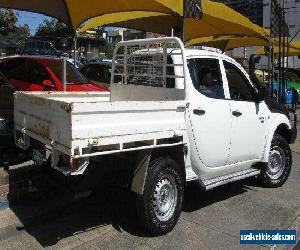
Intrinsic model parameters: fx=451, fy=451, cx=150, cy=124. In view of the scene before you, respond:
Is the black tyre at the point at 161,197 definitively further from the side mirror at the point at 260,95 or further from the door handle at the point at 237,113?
the side mirror at the point at 260,95

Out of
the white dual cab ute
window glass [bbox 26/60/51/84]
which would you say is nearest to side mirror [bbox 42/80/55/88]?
window glass [bbox 26/60/51/84]

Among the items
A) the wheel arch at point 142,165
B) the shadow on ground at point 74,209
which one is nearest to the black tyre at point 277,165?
the shadow on ground at point 74,209

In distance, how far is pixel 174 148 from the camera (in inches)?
204

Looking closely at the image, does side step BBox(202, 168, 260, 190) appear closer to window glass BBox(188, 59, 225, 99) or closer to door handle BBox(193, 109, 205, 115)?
door handle BBox(193, 109, 205, 115)

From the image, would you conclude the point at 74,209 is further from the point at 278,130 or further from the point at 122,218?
the point at 278,130

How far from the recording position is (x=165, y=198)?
515 cm

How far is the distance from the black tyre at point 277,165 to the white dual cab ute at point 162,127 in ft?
0.06

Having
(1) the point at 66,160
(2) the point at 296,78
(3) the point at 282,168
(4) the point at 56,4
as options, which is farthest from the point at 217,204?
(2) the point at 296,78

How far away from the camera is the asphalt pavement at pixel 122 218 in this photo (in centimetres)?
486

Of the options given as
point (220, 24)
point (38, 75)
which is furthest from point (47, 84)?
point (220, 24)

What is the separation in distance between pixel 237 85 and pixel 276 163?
1.73 metres

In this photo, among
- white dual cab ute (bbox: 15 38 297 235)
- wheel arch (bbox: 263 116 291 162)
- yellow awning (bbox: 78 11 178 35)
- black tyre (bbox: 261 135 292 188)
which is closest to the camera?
white dual cab ute (bbox: 15 38 297 235)

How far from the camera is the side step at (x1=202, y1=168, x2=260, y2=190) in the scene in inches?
226

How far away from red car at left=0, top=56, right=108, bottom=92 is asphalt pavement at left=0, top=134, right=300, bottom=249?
394 centimetres
